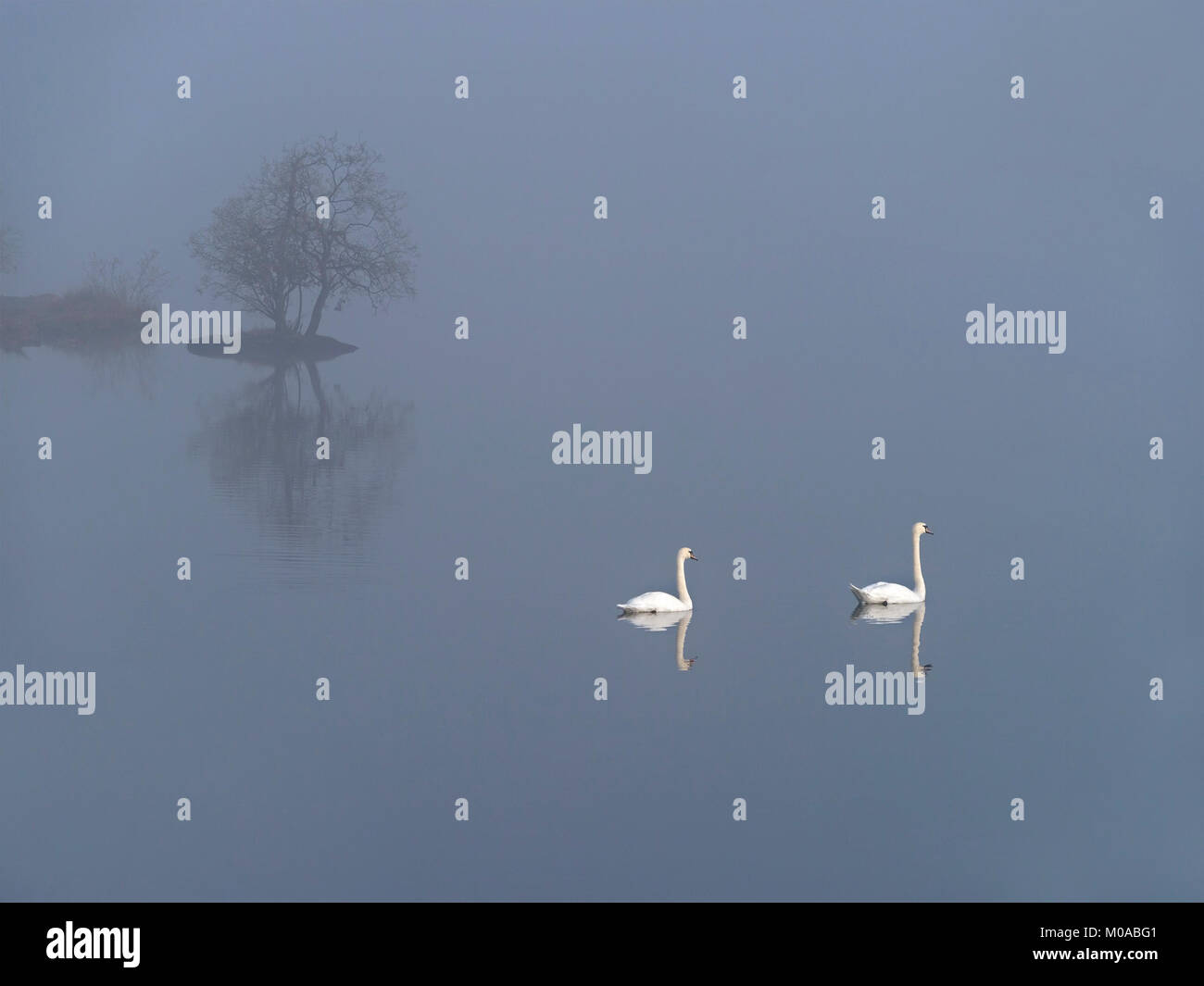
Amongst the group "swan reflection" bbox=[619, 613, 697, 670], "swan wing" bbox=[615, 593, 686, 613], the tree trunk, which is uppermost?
the tree trunk

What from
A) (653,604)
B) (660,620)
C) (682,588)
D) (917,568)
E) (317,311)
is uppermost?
(317,311)

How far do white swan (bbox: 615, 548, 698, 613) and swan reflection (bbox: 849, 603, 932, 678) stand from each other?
128cm

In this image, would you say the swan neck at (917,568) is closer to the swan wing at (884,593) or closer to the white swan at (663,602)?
the swan wing at (884,593)

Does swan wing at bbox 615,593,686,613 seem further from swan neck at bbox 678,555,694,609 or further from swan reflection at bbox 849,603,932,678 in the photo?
swan reflection at bbox 849,603,932,678

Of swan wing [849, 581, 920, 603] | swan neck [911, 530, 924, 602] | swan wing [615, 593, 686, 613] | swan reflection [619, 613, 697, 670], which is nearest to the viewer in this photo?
swan reflection [619, 613, 697, 670]

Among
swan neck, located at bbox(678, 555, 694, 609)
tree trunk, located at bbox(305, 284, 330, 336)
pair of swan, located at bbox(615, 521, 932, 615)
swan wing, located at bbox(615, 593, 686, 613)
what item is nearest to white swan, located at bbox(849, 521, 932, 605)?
pair of swan, located at bbox(615, 521, 932, 615)

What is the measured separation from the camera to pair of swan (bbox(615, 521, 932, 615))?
44.1ft

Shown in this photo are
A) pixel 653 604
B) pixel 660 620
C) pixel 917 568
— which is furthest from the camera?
pixel 917 568

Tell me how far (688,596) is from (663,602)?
11.7 inches

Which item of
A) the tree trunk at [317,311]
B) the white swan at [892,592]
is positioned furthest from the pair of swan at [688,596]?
the tree trunk at [317,311]

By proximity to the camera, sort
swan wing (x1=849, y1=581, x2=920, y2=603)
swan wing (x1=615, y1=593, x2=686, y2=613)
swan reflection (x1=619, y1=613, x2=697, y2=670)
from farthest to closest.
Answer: swan wing (x1=849, y1=581, x2=920, y2=603)
swan wing (x1=615, y1=593, x2=686, y2=613)
swan reflection (x1=619, y1=613, x2=697, y2=670)

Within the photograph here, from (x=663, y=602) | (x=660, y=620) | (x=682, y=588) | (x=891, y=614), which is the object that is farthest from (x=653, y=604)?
(x=891, y=614)

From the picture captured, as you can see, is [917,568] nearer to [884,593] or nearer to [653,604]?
[884,593]

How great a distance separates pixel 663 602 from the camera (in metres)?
13.5
